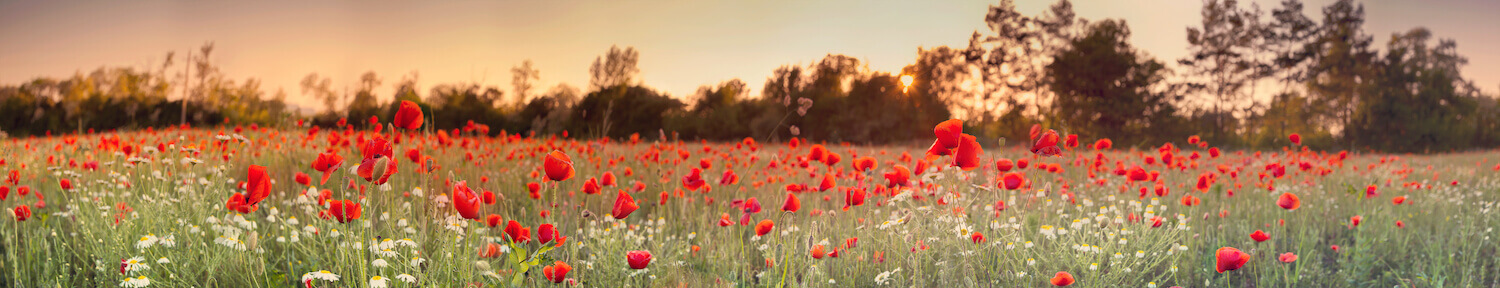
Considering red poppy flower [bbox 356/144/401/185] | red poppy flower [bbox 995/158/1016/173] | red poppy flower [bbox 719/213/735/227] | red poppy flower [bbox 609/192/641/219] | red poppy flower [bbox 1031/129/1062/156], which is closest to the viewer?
red poppy flower [bbox 356/144/401/185]

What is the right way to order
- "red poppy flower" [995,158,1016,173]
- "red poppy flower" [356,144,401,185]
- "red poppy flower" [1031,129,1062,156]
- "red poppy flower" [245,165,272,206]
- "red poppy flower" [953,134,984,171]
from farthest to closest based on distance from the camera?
1. "red poppy flower" [995,158,1016,173]
2. "red poppy flower" [1031,129,1062,156]
3. "red poppy flower" [953,134,984,171]
4. "red poppy flower" [245,165,272,206]
5. "red poppy flower" [356,144,401,185]

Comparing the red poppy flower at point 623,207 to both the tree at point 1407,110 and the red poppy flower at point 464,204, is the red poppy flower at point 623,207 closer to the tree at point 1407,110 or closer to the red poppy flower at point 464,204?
the red poppy flower at point 464,204

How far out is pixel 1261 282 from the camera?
384 centimetres

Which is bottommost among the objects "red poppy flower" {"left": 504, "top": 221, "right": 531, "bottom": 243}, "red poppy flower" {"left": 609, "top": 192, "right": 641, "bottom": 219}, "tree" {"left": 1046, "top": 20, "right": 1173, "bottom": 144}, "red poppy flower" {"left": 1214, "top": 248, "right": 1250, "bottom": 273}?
"red poppy flower" {"left": 1214, "top": 248, "right": 1250, "bottom": 273}

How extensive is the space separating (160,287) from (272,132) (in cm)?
704

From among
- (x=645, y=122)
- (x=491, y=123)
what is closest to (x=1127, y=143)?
(x=645, y=122)

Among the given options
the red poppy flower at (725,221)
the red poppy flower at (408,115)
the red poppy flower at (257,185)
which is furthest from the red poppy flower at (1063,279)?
the red poppy flower at (257,185)

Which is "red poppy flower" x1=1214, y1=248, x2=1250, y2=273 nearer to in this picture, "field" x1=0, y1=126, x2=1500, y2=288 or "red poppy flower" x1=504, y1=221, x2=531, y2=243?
"field" x1=0, y1=126, x2=1500, y2=288

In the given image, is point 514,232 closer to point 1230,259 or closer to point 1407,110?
point 1230,259

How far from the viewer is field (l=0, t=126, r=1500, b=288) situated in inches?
98.8

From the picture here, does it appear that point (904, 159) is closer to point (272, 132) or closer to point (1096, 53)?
point (272, 132)

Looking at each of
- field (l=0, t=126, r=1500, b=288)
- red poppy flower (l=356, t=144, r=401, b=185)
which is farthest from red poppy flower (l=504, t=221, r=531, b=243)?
red poppy flower (l=356, t=144, r=401, b=185)

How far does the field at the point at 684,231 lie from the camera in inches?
98.8

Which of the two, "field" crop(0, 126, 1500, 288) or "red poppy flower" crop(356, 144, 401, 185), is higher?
"red poppy flower" crop(356, 144, 401, 185)
